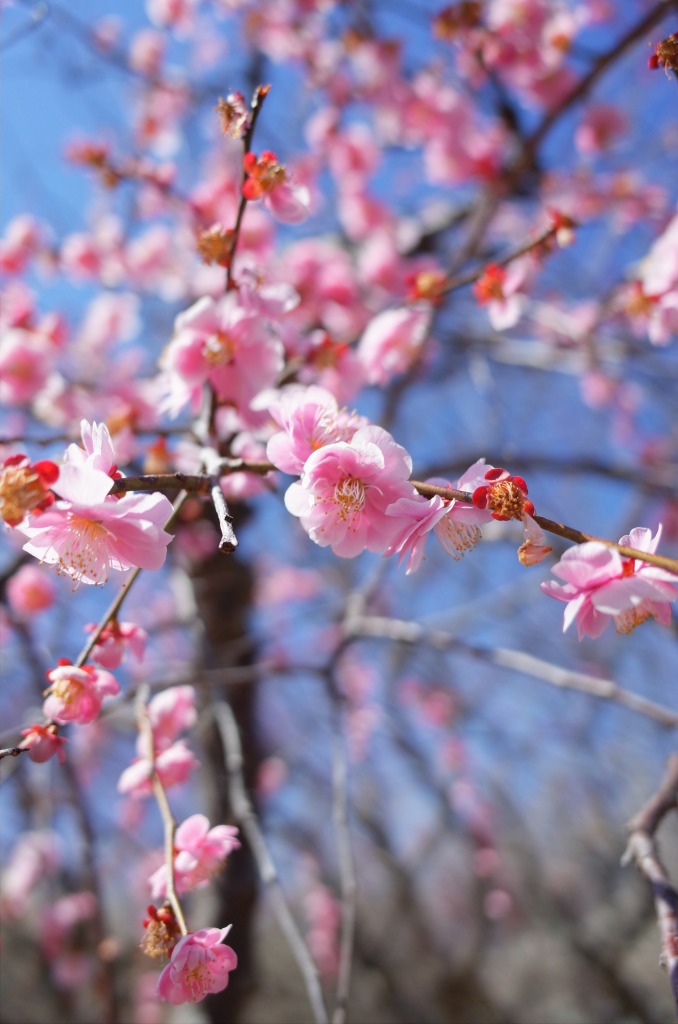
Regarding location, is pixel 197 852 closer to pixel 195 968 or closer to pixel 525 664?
pixel 195 968

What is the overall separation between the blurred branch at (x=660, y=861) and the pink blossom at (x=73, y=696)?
32.6 inches

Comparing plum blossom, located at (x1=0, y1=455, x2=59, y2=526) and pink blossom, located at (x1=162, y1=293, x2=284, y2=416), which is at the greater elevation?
pink blossom, located at (x1=162, y1=293, x2=284, y2=416)

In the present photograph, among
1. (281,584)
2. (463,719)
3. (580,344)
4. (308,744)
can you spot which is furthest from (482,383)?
(308,744)

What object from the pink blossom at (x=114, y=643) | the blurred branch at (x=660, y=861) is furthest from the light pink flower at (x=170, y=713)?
the blurred branch at (x=660, y=861)

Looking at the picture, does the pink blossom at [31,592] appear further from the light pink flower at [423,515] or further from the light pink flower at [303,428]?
the light pink flower at [423,515]

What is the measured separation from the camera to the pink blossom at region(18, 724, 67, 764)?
3.29ft

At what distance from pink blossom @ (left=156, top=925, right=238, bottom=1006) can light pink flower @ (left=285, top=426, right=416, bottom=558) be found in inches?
21.2

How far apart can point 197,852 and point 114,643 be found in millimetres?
369

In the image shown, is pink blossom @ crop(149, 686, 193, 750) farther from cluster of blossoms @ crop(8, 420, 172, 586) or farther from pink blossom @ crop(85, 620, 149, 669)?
cluster of blossoms @ crop(8, 420, 172, 586)

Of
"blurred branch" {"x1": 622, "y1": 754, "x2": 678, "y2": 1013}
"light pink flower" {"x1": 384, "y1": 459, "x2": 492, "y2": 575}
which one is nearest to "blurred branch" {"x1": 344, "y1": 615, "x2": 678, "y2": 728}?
"blurred branch" {"x1": 622, "y1": 754, "x2": 678, "y2": 1013}

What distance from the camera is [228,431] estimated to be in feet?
4.84

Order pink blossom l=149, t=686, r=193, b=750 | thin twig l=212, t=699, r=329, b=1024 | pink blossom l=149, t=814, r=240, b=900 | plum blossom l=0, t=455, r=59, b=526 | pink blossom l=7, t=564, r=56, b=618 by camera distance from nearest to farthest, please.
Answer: plum blossom l=0, t=455, r=59, b=526 → pink blossom l=149, t=814, r=240, b=900 → thin twig l=212, t=699, r=329, b=1024 → pink blossom l=149, t=686, r=193, b=750 → pink blossom l=7, t=564, r=56, b=618

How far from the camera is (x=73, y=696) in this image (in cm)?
101

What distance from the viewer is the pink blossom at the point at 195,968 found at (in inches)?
36.8
